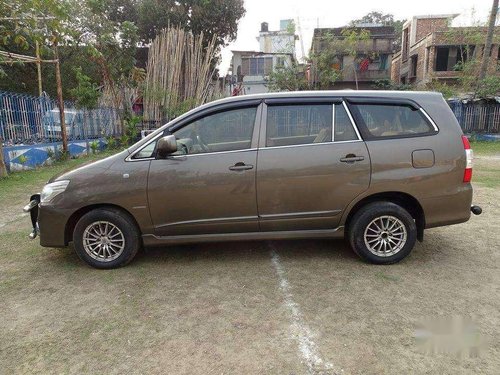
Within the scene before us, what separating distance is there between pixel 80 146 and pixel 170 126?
36.9 feet

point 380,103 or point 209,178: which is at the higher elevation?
point 380,103

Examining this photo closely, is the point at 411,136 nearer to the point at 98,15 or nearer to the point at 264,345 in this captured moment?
the point at 264,345

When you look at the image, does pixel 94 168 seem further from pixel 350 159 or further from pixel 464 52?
pixel 464 52

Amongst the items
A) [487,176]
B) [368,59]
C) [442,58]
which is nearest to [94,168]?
[487,176]

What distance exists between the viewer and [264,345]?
266cm

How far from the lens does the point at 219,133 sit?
392 cm

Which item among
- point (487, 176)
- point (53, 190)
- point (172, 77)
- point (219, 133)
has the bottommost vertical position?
point (487, 176)

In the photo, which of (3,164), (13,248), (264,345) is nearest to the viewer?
(264,345)

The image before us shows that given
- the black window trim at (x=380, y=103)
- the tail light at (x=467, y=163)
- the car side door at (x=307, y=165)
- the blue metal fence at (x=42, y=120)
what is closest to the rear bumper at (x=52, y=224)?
the car side door at (x=307, y=165)

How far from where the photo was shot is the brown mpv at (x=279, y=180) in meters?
3.80

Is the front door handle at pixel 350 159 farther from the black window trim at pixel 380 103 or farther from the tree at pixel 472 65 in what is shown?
the tree at pixel 472 65

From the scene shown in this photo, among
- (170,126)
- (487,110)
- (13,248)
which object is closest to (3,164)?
(13,248)

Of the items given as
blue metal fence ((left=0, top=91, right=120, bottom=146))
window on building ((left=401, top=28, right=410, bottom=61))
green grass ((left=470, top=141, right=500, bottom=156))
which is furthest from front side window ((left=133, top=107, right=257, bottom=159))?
window on building ((left=401, top=28, right=410, bottom=61))

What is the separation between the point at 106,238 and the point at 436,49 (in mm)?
28375
